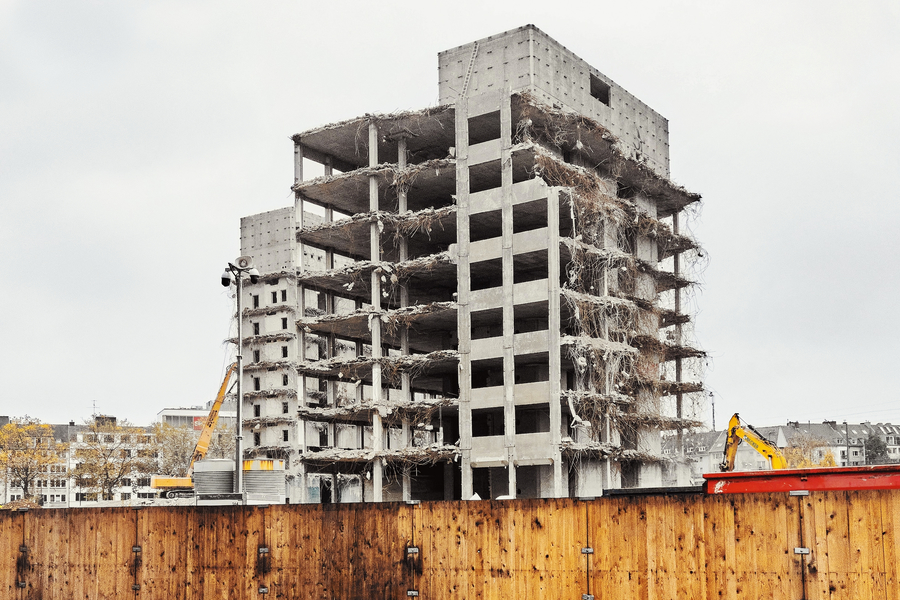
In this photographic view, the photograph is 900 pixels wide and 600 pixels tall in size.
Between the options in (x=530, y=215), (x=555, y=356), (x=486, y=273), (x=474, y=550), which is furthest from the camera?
(x=486, y=273)

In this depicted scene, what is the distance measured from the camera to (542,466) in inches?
2005

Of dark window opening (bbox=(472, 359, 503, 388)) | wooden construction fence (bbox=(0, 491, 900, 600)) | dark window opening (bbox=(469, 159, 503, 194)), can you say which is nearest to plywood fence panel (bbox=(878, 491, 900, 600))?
wooden construction fence (bbox=(0, 491, 900, 600))

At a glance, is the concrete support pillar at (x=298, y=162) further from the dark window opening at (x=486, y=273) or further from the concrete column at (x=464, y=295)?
the dark window opening at (x=486, y=273)

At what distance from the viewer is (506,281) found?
1997 inches

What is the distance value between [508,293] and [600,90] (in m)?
16.6

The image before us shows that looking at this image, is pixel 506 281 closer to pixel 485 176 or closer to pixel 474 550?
pixel 485 176

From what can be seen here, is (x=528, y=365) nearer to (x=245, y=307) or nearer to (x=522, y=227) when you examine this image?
(x=522, y=227)

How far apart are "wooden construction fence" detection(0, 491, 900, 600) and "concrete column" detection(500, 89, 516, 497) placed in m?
30.7

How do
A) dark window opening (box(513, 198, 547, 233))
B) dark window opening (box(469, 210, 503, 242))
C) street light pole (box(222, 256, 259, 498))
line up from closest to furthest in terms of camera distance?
street light pole (box(222, 256, 259, 498)) < dark window opening (box(513, 198, 547, 233)) < dark window opening (box(469, 210, 503, 242))

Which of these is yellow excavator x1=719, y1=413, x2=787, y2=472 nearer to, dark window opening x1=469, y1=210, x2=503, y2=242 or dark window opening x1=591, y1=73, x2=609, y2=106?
dark window opening x1=469, y1=210, x2=503, y2=242

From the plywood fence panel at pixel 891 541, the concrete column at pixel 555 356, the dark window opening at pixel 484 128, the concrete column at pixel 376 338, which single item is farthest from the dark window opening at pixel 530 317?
the plywood fence panel at pixel 891 541

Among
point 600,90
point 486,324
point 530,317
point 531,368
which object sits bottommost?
point 531,368

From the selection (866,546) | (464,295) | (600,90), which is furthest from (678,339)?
(866,546)

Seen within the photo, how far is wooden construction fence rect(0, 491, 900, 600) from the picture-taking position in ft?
47.7
